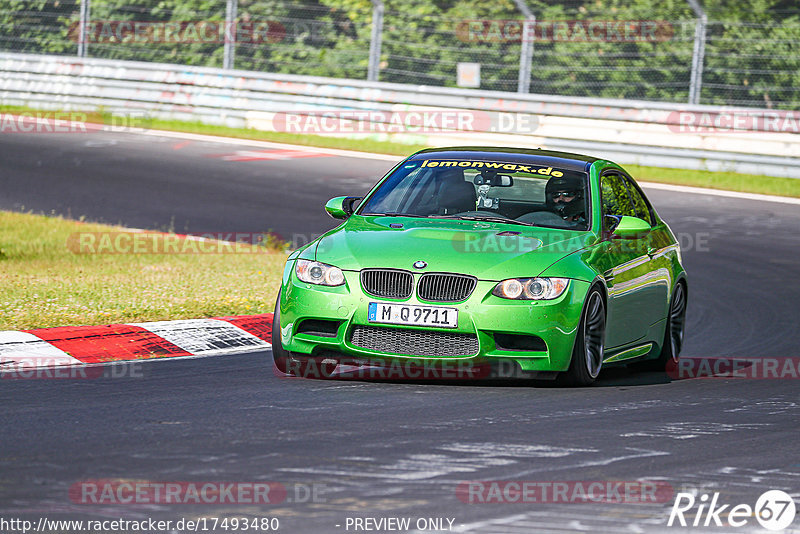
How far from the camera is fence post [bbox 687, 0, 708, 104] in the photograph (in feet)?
71.7

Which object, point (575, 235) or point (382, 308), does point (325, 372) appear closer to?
point (382, 308)

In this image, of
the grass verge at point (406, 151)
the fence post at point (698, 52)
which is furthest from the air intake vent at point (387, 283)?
the fence post at point (698, 52)

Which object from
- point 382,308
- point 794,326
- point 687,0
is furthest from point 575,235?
point 687,0

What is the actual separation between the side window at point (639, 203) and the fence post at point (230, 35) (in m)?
15.4

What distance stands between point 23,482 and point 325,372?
3321 millimetres

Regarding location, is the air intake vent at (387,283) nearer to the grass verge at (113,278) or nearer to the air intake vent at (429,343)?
the air intake vent at (429,343)

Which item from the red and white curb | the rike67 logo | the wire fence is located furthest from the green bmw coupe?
the wire fence

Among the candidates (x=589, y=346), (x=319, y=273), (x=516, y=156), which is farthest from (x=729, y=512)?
(x=516, y=156)

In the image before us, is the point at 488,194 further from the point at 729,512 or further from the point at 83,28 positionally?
the point at 83,28

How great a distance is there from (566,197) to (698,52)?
13325 mm

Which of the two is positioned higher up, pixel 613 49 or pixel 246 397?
pixel 613 49

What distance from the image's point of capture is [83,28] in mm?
25891

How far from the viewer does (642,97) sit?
76.0 ft

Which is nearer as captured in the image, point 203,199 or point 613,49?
point 203,199
